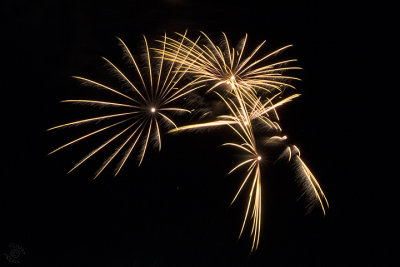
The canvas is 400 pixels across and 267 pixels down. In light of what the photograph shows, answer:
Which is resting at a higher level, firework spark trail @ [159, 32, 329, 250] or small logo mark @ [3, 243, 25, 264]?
firework spark trail @ [159, 32, 329, 250]

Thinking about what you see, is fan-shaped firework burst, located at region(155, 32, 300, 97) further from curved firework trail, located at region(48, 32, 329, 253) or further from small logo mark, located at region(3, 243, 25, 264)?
small logo mark, located at region(3, 243, 25, 264)

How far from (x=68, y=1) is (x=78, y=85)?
2.01m

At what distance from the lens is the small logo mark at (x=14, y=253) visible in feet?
23.1

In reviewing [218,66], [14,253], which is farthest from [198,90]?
[14,253]

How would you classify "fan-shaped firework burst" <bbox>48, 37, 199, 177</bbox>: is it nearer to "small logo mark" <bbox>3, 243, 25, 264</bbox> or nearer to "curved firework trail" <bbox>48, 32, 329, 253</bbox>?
"curved firework trail" <bbox>48, 32, 329, 253</bbox>

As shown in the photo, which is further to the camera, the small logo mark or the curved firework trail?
the small logo mark

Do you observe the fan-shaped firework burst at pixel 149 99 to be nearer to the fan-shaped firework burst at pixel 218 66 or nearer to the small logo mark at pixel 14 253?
the fan-shaped firework burst at pixel 218 66

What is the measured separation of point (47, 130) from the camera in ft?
23.8

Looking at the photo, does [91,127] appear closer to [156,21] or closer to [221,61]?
[156,21]

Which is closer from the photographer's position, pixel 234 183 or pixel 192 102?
pixel 192 102

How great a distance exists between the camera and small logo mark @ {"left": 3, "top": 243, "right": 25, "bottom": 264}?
7031 millimetres

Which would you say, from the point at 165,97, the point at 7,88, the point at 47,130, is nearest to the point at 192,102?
the point at 165,97

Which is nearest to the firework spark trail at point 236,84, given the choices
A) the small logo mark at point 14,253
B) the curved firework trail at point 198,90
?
the curved firework trail at point 198,90

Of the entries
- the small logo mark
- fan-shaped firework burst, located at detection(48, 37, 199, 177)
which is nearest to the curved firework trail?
fan-shaped firework burst, located at detection(48, 37, 199, 177)
